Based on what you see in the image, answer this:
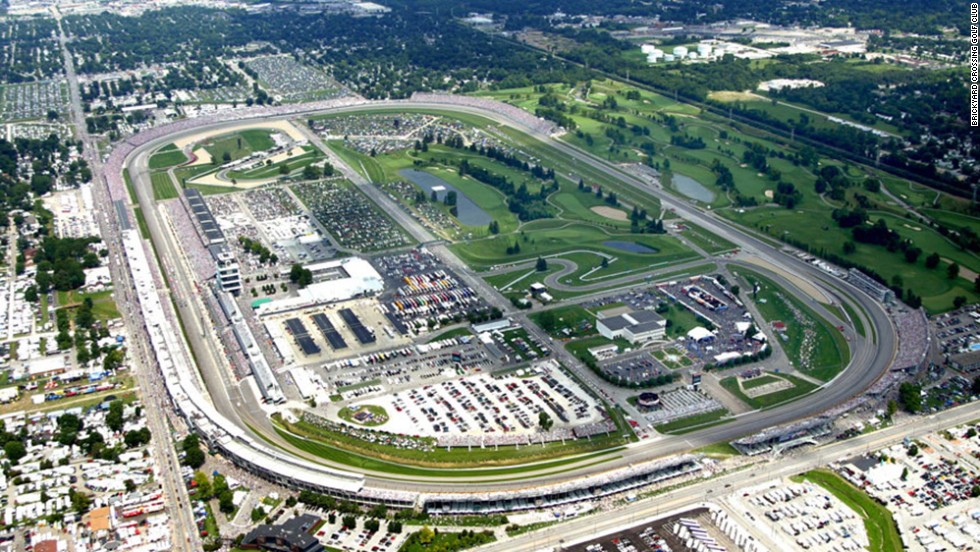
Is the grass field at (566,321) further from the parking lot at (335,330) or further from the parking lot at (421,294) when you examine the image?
the parking lot at (335,330)

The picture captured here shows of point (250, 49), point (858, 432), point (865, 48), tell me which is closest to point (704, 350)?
point (858, 432)

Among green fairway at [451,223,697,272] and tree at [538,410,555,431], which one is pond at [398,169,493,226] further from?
tree at [538,410,555,431]

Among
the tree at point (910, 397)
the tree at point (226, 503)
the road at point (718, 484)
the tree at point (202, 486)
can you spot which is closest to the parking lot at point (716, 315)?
the tree at point (910, 397)

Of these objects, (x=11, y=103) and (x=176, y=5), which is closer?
(x=11, y=103)

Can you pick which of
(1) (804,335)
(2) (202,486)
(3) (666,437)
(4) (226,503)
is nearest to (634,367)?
(3) (666,437)

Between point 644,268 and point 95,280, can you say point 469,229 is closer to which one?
point 644,268

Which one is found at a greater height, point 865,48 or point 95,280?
point 865,48

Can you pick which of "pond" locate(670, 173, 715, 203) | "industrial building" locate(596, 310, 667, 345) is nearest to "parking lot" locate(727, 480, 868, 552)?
"industrial building" locate(596, 310, 667, 345)
